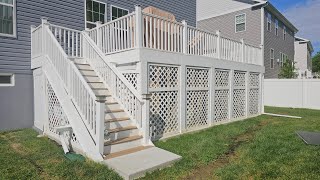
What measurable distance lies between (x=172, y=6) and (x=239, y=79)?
6.23m

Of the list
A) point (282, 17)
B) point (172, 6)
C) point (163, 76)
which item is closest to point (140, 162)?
point (163, 76)

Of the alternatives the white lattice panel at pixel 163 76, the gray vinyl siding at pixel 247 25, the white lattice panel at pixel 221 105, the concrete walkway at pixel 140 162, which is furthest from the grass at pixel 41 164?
Result: the gray vinyl siding at pixel 247 25

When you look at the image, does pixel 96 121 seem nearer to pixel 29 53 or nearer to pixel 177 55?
pixel 177 55

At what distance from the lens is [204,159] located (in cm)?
566

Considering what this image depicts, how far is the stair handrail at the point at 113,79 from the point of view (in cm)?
644

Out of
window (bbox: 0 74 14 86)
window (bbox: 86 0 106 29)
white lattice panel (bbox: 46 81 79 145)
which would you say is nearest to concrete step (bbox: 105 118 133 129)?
white lattice panel (bbox: 46 81 79 145)

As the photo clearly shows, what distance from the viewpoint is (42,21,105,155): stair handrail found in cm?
519

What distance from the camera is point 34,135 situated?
8.09m

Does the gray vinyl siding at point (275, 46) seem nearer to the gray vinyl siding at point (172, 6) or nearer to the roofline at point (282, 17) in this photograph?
the roofline at point (282, 17)

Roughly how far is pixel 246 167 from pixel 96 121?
3256 mm

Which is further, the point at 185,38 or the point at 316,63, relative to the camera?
the point at 316,63

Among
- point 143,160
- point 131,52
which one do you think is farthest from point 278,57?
point 143,160

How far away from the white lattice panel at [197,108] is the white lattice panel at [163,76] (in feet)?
2.88

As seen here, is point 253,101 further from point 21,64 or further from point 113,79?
point 21,64
